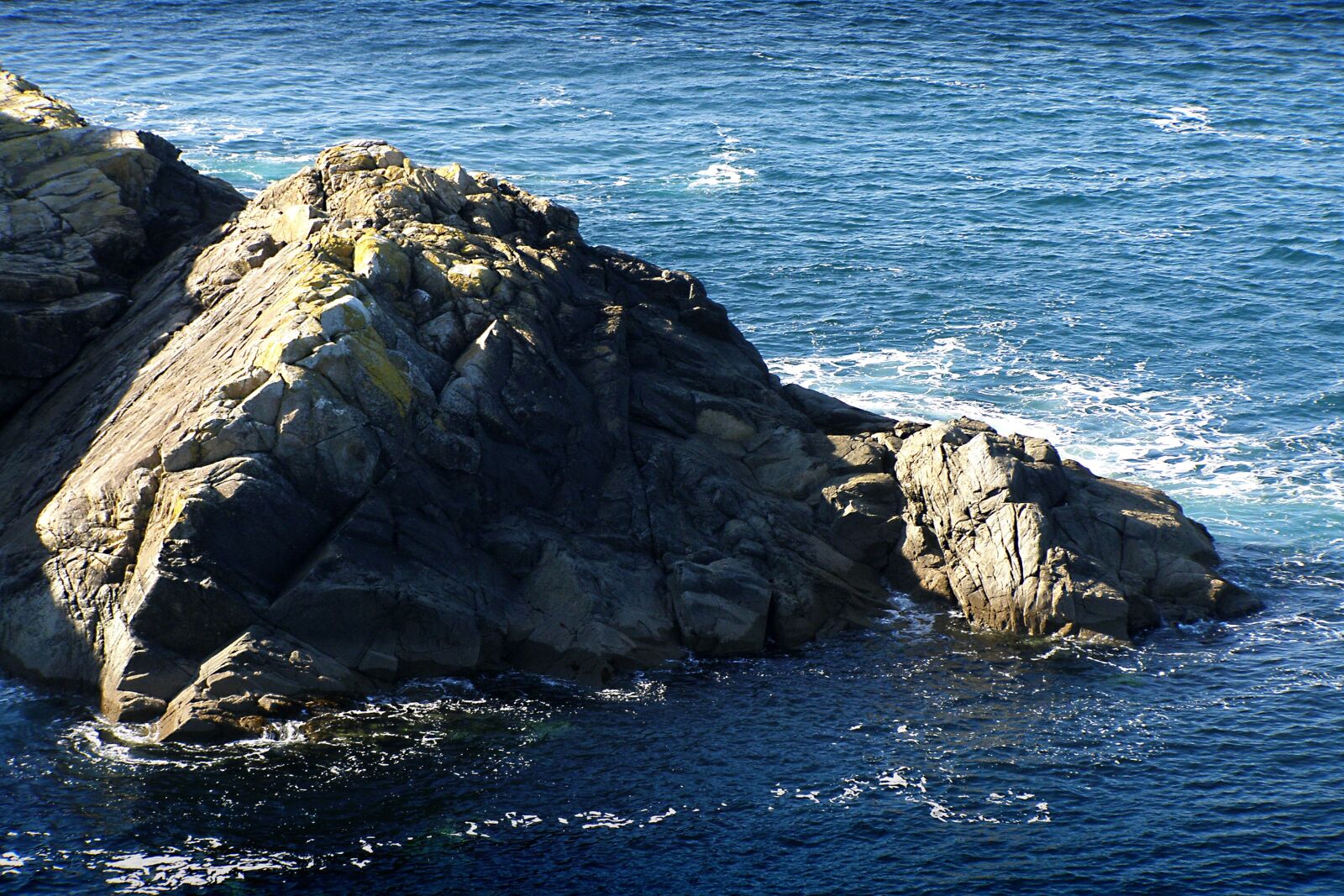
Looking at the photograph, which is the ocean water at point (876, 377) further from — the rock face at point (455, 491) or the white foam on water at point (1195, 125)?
the rock face at point (455, 491)

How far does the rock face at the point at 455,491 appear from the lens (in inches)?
1762

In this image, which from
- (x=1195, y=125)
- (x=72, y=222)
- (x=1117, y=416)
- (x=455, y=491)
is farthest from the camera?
(x=1195, y=125)

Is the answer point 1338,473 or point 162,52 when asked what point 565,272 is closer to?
point 1338,473

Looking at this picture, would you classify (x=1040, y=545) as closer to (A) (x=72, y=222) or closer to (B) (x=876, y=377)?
(B) (x=876, y=377)

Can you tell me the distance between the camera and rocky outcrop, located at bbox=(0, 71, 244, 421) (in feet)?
178

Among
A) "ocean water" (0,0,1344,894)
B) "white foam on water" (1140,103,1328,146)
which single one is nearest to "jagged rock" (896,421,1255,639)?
"ocean water" (0,0,1344,894)

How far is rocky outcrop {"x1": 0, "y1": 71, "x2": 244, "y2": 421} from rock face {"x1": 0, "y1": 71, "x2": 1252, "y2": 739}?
125cm

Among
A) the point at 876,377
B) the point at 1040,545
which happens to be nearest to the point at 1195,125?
the point at 876,377

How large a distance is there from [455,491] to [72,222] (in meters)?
21.7

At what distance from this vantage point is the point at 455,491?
48688mm

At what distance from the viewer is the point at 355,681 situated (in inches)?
1757

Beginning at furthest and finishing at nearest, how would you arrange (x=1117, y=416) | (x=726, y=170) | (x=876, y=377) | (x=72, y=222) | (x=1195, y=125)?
(x=1195, y=125)
(x=726, y=170)
(x=876, y=377)
(x=1117, y=416)
(x=72, y=222)

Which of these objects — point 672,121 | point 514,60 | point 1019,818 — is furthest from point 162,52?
point 1019,818

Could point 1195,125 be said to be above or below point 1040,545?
above
